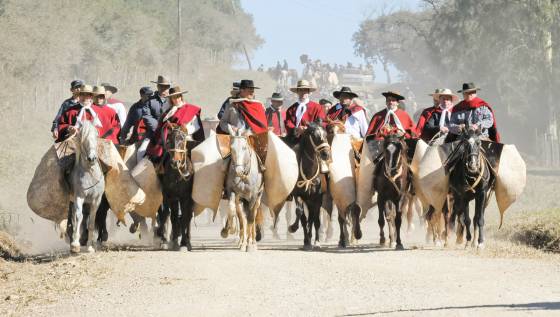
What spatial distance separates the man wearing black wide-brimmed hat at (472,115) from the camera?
19391mm

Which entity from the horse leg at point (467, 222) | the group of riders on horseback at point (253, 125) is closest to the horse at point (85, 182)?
the group of riders on horseback at point (253, 125)

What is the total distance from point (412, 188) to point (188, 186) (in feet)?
13.4

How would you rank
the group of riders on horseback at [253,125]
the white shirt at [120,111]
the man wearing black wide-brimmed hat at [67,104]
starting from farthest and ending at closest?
1. the white shirt at [120,111]
2. the man wearing black wide-brimmed hat at [67,104]
3. the group of riders on horseback at [253,125]

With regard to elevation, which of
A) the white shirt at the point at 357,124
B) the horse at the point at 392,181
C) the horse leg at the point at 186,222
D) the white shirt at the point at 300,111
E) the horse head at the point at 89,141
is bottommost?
the horse leg at the point at 186,222

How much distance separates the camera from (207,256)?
16812mm

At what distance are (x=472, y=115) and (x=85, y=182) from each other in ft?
21.3

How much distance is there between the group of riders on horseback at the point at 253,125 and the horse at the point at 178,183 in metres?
0.02

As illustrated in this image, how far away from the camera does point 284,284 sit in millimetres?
13633

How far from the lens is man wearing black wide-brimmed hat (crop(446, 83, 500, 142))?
1939 centimetres

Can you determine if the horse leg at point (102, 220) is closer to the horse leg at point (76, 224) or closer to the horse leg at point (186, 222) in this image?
the horse leg at point (186, 222)

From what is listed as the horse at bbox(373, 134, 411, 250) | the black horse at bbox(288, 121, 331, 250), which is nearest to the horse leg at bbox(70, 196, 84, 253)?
the black horse at bbox(288, 121, 331, 250)

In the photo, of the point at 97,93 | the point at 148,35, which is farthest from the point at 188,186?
the point at 148,35

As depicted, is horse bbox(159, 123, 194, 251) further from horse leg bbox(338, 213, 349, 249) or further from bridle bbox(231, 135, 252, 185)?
horse leg bbox(338, 213, 349, 249)

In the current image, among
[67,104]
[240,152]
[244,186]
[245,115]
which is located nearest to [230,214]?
[244,186]
